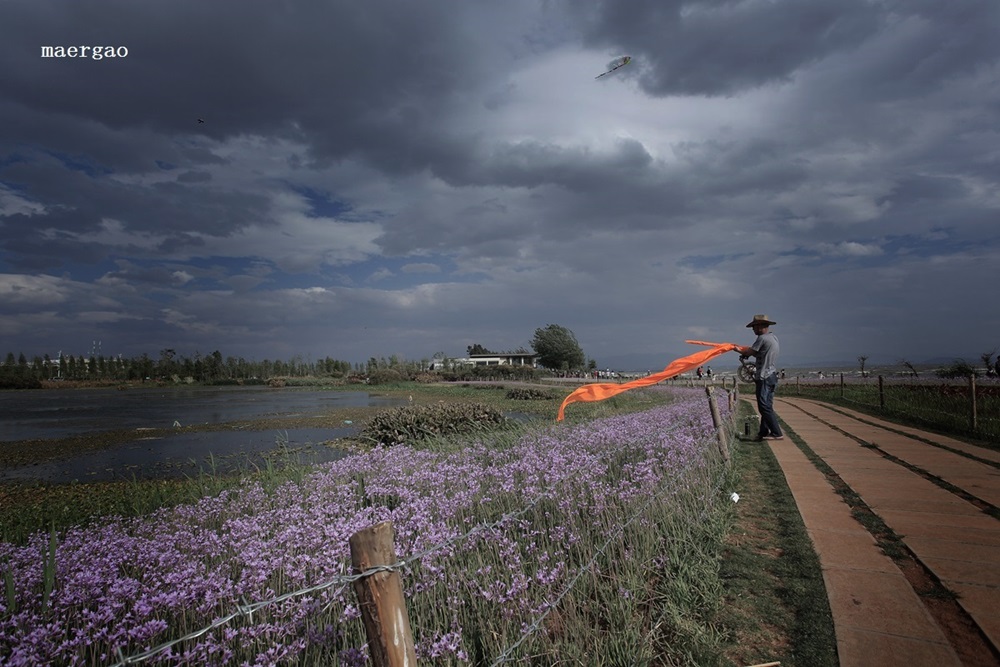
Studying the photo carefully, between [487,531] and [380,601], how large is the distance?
1.69 meters

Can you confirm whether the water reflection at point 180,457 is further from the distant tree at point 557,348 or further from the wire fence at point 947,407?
the distant tree at point 557,348

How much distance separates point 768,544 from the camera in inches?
154

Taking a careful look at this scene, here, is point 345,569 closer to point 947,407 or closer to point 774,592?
point 774,592

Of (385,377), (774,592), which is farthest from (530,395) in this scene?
(385,377)

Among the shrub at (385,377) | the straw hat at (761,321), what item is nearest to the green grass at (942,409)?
the straw hat at (761,321)

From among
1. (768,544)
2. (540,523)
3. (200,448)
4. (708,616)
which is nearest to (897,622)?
(708,616)

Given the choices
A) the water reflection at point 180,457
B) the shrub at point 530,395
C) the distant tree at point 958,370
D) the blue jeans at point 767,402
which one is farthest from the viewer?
the shrub at point 530,395

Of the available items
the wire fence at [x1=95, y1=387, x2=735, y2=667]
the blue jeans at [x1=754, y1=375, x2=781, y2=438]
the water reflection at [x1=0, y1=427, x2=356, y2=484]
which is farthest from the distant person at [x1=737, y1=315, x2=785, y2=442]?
the water reflection at [x1=0, y1=427, x2=356, y2=484]

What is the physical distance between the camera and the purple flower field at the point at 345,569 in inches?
87.7

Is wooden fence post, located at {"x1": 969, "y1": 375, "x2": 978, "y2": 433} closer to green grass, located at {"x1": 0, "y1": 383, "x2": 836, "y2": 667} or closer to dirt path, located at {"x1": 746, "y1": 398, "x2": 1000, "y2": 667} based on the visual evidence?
dirt path, located at {"x1": 746, "y1": 398, "x2": 1000, "y2": 667}

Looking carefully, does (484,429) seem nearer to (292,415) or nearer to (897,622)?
(897,622)

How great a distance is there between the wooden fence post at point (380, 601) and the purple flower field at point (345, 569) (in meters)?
0.20

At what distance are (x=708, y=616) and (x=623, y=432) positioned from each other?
3816mm

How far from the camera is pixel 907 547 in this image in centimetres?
366
